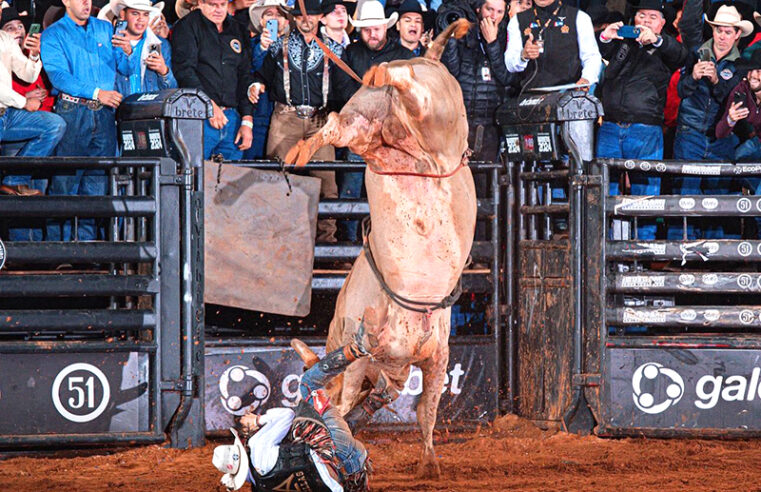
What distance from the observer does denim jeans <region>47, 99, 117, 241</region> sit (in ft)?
23.7

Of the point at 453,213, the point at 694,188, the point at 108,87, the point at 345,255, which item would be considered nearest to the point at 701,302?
the point at 694,188

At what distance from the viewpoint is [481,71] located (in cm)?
836

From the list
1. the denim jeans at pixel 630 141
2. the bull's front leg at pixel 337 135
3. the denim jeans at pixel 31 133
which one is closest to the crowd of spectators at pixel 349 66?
the denim jeans at pixel 630 141

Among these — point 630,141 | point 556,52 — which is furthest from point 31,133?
point 630,141

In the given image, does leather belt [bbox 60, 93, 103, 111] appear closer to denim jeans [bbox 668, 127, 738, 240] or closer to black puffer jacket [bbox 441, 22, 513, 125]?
black puffer jacket [bbox 441, 22, 513, 125]

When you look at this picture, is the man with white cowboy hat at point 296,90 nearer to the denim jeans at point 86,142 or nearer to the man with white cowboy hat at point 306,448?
the denim jeans at point 86,142

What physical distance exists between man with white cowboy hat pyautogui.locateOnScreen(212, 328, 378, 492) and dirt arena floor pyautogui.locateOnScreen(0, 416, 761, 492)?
2.02 feet

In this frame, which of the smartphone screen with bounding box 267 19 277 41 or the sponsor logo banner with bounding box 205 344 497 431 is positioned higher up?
the smartphone screen with bounding box 267 19 277 41

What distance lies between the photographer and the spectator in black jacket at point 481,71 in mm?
8312

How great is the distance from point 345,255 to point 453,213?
2115mm

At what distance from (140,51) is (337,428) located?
4.50 meters

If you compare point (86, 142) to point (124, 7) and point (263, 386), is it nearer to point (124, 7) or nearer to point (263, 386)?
point (124, 7)

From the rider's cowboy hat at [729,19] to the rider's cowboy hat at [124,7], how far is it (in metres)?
4.74

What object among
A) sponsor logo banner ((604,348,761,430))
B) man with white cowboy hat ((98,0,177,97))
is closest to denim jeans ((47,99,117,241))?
man with white cowboy hat ((98,0,177,97))
